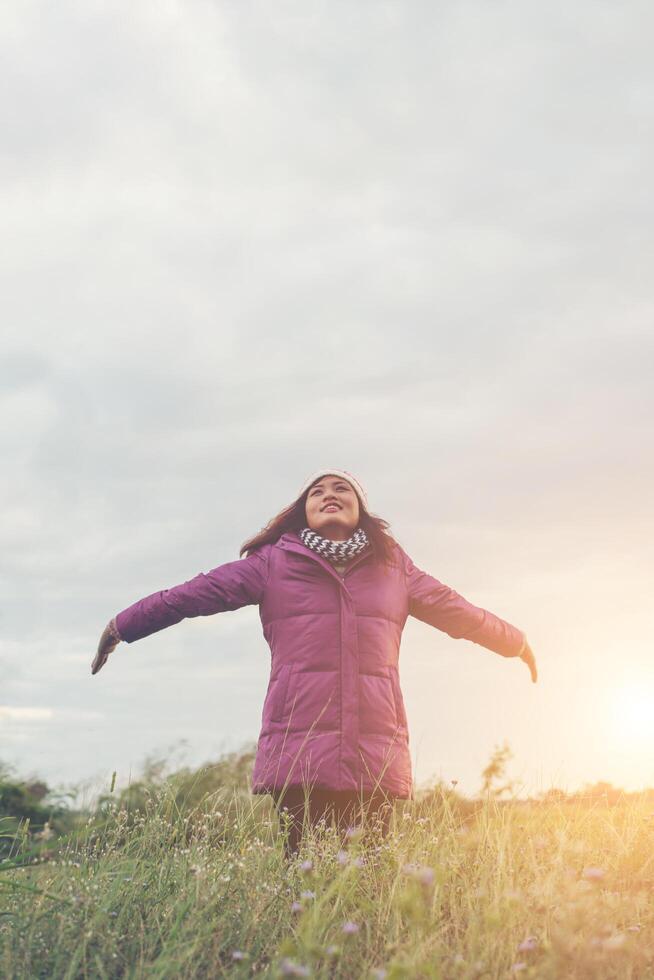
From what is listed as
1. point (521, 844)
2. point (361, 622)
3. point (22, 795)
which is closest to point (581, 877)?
point (521, 844)

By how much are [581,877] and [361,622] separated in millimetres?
1858

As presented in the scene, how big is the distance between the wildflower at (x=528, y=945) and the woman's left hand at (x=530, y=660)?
10.8ft

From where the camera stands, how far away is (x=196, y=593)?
6398 mm

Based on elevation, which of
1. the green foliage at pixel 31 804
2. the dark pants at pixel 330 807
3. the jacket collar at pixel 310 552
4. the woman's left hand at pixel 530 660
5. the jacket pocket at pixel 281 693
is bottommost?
the green foliage at pixel 31 804

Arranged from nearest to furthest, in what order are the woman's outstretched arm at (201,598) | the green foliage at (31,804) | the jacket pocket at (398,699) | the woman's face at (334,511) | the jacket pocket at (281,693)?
the jacket pocket at (281,693) → the jacket pocket at (398,699) → the woman's outstretched arm at (201,598) → the woman's face at (334,511) → the green foliage at (31,804)

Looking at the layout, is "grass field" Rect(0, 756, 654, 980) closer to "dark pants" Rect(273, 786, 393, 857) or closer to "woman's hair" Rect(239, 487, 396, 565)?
"dark pants" Rect(273, 786, 393, 857)

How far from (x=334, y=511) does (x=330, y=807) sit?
6.05 ft

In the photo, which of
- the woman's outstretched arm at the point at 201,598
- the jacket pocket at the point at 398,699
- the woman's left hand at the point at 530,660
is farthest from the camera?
the woman's left hand at the point at 530,660

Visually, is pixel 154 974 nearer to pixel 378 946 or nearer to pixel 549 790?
pixel 378 946

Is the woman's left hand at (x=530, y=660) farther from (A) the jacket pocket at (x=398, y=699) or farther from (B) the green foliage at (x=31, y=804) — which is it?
(B) the green foliage at (x=31, y=804)

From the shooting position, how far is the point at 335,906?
13.6ft

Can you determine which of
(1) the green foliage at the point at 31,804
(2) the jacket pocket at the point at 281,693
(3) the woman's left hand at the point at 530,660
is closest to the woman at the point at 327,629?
(2) the jacket pocket at the point at 281,693

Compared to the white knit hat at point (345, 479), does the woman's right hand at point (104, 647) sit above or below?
below

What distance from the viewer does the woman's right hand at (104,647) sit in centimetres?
658
